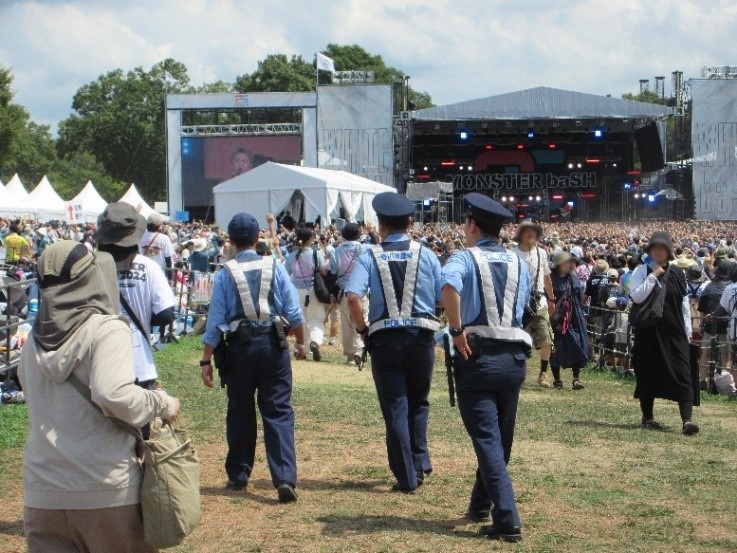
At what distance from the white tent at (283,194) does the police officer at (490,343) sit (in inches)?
774

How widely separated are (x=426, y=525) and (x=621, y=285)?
34.3 ft

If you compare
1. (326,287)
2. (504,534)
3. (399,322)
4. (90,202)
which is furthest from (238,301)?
(90,202)

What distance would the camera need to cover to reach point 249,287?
267 inches

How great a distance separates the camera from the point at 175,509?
3.79 metres

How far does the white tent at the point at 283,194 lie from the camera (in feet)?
85.0

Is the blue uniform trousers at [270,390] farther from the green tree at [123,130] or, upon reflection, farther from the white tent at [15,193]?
the green tree at [123,130]

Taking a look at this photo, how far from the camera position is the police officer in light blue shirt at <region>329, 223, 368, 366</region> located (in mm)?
13750

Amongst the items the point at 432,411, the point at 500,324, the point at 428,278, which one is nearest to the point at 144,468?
the point at 500,324

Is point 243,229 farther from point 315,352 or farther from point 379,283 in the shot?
point 315,352

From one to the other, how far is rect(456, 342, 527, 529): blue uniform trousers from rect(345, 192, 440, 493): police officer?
0.87m

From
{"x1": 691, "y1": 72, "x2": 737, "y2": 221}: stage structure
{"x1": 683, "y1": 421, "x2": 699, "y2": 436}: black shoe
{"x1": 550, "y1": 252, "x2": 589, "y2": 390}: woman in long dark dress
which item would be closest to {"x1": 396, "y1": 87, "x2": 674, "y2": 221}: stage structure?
{"x1": 691, "y1": 72, "x2": 737, "y2": 221}: stage structure

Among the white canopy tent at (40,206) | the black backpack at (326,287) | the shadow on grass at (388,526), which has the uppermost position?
the white canopy tent at (40,206)

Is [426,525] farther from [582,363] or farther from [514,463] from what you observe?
[582,363]

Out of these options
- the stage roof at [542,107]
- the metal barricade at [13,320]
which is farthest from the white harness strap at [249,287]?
the stage roof at [542,107]
